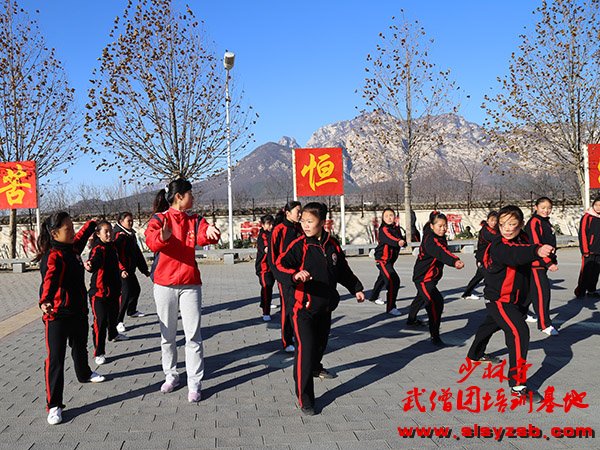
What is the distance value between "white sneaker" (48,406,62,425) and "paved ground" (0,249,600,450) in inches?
2.7

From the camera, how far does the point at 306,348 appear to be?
4.32 m

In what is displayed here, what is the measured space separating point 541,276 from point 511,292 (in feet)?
9.62

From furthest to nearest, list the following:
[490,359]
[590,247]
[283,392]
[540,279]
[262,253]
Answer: [590,247]
[262,253]
[540,279]
[490,359]
[283,392]

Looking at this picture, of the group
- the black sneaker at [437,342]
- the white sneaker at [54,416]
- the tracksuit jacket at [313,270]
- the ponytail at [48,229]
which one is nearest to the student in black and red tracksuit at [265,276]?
the black sneaker at [437,342]

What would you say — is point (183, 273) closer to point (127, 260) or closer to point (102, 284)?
point (102, 284)

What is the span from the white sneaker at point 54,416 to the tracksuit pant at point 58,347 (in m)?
0.04

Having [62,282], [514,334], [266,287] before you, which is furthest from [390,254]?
[62,282]

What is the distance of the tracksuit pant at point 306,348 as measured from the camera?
169 inches

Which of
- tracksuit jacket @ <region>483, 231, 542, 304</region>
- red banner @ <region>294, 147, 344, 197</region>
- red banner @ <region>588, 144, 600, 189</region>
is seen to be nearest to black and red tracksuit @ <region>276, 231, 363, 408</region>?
tracksuit jacket @ <region>483, 231, 542, 304</region>

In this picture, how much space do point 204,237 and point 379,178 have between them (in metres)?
22.4

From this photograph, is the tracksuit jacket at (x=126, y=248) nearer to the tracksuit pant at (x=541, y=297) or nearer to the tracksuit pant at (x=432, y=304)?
the tracksuit pant at (x=432, y=304)

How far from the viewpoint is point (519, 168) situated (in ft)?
72.0

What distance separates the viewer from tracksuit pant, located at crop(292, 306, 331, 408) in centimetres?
428

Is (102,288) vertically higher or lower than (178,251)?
lower
